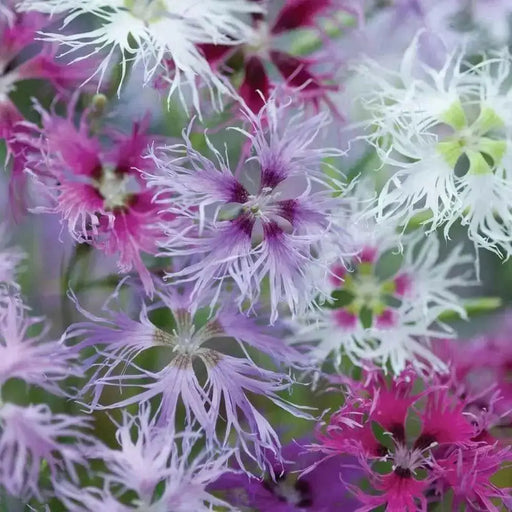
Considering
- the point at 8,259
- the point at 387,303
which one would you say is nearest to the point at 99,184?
the point at 8,259

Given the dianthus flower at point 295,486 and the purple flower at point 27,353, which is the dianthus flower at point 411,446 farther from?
the purple flower at point 27,353

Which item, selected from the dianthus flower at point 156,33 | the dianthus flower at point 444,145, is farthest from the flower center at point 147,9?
the dianthus flower at point 444,145

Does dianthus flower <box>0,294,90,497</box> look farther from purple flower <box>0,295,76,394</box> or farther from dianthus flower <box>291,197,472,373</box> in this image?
dianthus flower <box>291,197,472,373</box>

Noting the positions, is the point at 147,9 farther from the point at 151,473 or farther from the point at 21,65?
the point at 151,473

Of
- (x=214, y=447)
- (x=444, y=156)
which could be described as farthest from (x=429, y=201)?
(x=214, y=447)

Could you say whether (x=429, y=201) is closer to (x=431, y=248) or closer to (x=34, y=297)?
(x=431, y=248)
